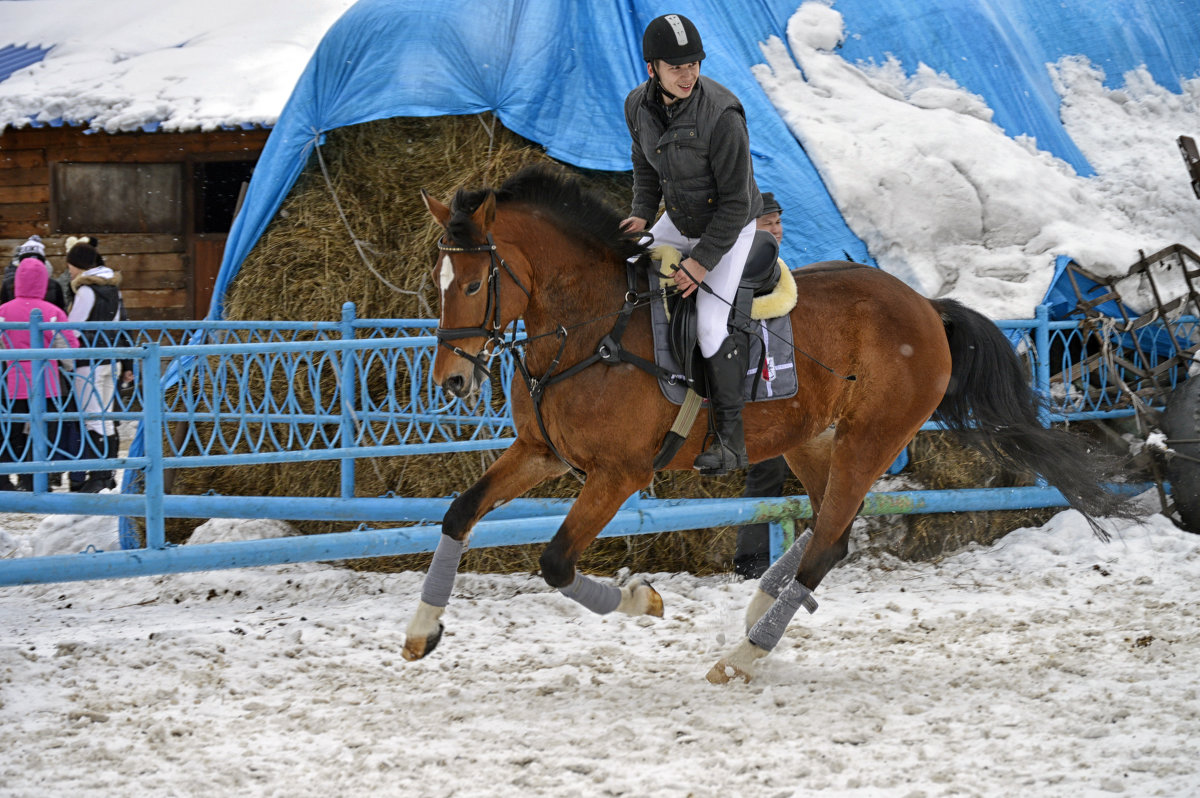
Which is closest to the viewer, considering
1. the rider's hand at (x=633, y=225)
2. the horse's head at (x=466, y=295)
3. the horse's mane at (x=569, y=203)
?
the horse's head at (x=466, y=295)

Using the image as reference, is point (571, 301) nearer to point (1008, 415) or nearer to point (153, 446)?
point (153, 446)

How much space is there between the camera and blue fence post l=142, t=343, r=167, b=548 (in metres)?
4.94

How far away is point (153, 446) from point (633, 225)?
2413mm

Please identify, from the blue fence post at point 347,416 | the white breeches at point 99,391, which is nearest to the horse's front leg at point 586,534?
the blue fence post at point 347,416

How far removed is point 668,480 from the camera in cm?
667

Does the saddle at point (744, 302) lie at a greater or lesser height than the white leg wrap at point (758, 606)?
greater

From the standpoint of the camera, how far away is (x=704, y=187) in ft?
13.8

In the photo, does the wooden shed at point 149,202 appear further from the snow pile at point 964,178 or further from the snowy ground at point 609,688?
the snow pile at point 964,178

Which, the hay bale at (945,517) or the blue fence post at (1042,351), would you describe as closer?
the blue fence post at (1042,351)

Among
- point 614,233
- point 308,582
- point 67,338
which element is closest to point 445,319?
point 614,233

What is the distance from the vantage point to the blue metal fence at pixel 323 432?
16.2ft

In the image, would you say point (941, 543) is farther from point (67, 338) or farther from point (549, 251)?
point (67, 338)

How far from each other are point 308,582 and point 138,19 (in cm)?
1613

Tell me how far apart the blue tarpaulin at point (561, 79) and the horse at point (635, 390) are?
2.19 m
